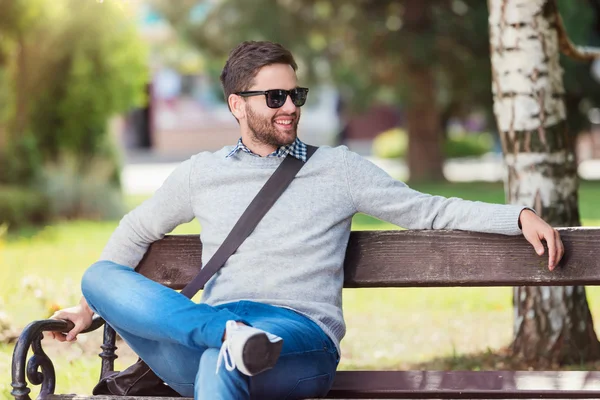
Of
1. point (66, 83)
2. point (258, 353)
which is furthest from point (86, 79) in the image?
point (258, 353)

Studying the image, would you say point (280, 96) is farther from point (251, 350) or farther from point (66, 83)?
point (66, 83)

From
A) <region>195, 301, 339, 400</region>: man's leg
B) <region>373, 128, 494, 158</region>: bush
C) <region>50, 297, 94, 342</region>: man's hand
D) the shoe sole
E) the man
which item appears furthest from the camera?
<region>373, 128, 494, 158</region>: bush

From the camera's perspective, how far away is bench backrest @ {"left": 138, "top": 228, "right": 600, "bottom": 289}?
333cm

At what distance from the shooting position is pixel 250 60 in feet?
11.1

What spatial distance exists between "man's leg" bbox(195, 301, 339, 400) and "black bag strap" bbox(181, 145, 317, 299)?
20 cm

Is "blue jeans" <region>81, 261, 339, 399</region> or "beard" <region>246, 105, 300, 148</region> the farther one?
Answer: "beard" <region>246, 105, 300, 148</region>

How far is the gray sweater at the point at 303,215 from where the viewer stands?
3.28m

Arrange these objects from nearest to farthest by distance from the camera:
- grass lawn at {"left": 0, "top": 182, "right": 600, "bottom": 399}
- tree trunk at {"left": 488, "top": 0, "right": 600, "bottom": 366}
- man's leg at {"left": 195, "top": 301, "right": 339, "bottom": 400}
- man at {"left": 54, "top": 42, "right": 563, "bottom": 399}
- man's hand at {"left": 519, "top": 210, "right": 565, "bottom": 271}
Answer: man's leg at {"left": 195, "top": 301, "right": 339, "bottom": 400}, man at {"left": 54, "top": 42, "right": 563, "bottom": 399}, man's hand at {"left": 519, "top": 210, "right": 565, "bottom": 271}, tree trunk at {"left": 488, "top": 0, "right": 600, "bottom": 366}, grass lawn at {"left": 0, "top": 182, "right": 600, "bottom": 399}

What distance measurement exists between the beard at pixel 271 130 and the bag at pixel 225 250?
7 cm

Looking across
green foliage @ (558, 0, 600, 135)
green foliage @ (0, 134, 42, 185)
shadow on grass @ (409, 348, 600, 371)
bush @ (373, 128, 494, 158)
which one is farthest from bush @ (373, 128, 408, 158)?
shadow on grass @ (409, 348, 600, 371)

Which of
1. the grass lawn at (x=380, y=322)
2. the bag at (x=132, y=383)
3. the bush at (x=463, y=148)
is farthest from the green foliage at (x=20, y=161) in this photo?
the bush at (x=463, y=148)

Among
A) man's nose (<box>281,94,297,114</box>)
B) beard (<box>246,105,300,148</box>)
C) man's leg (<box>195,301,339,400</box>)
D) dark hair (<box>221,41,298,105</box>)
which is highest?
dark hair (<box>221,41,298,105</box>)

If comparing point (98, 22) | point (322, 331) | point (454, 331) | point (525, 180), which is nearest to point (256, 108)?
point (322, 331)

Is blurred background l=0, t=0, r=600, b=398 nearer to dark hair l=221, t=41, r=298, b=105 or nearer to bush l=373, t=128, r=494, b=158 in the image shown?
dark hair l=221, t=41, r=298, b=105
